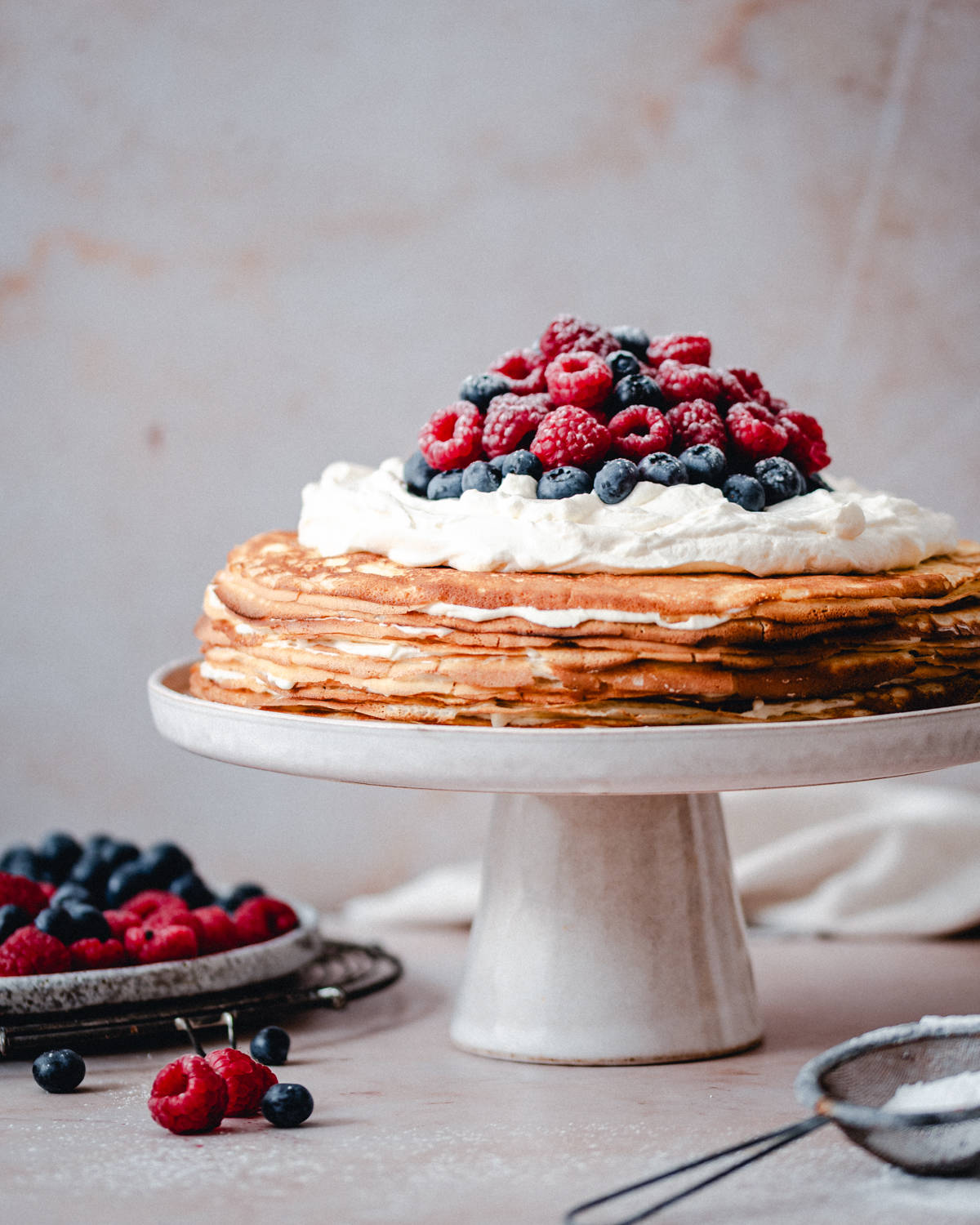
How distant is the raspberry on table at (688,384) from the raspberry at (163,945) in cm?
69

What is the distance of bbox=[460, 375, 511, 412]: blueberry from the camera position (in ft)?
4.69

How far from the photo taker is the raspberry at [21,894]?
1.57m

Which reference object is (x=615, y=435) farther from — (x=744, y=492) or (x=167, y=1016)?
(x=167, y=1016)

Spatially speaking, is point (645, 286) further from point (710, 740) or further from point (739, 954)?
point (710, 740)

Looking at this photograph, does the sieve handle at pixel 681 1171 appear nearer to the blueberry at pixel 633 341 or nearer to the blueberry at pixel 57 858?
the blueberry at pixel 633 341

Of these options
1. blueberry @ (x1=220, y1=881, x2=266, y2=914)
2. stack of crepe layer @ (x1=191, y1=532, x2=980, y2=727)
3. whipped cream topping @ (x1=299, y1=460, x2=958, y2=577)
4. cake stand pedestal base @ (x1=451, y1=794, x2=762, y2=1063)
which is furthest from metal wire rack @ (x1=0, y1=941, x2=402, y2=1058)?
whipped cream topping @ (x1=299, y1=460, x2=958, y2=577)

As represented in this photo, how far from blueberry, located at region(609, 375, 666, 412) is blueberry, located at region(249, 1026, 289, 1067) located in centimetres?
65

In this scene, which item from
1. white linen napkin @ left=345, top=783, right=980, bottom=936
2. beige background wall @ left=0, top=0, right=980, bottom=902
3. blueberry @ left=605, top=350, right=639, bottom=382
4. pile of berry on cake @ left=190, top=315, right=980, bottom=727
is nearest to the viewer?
pile of berry on cake @ left=190, top=315, right=980, bottom=727

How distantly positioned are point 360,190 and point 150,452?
524 millimetres

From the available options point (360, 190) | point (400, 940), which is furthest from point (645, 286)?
point (400, 940)

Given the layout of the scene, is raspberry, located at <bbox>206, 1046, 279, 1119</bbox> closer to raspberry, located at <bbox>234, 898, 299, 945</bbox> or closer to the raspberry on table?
raspberry, located at <bbox>234, 898, 299, 945</bbox>

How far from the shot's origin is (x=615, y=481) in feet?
4.27

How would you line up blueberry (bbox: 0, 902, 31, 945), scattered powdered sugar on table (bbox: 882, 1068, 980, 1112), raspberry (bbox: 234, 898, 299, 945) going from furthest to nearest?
1. raspberry (bbox: 234, 898, 299, 945)
2. blueberry (bbox: 0, 902, 31, 945)
3. scattered powdered sugar on table (bbox: 882, 1068, 980, 1112)

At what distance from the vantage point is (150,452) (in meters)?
2.46
